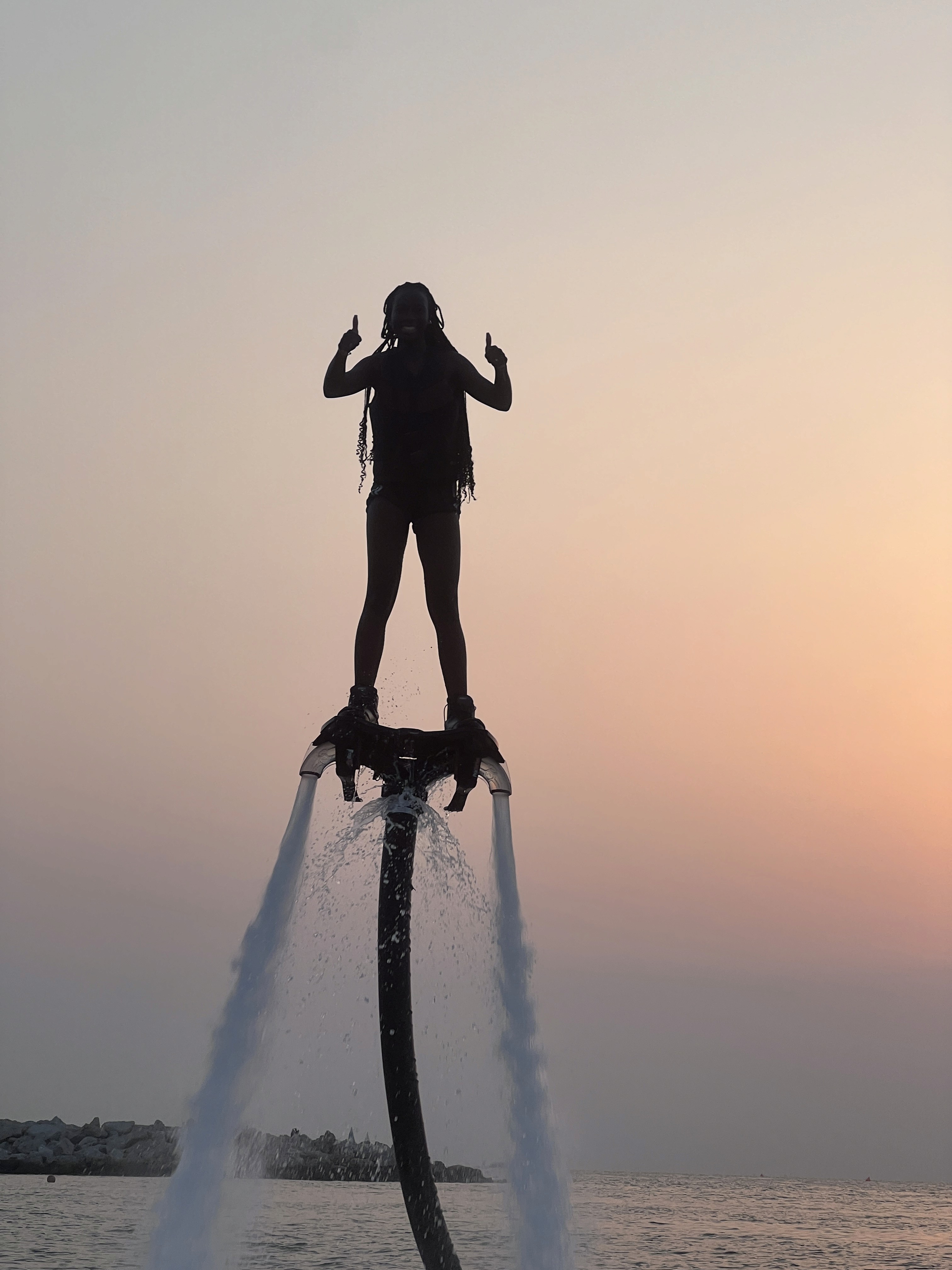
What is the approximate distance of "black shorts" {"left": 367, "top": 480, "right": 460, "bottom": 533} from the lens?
827 cm

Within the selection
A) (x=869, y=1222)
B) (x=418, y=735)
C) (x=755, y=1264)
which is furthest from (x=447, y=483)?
(x=869, y=1222)

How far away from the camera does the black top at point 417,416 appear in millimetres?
8234

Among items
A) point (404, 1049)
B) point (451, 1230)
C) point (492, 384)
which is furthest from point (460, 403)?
point (451, 1230)

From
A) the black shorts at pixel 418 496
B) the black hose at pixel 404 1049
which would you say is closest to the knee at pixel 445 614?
the black shorts at pixel 418 496

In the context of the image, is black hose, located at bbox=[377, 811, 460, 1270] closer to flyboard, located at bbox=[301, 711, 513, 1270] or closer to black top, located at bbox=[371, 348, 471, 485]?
flyboard, located at bbox=[301, 711, 513, 1270]

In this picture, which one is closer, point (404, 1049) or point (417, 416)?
point (404, 1049)

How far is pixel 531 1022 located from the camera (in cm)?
780

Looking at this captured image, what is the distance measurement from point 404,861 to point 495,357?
11.0ft

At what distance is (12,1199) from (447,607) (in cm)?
6198

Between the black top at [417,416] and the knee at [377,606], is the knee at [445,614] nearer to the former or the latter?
the knee at [377,606]

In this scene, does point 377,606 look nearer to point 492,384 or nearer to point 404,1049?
point 492,384

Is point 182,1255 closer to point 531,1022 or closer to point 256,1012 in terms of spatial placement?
point 256,1012

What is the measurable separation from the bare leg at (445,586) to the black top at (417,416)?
13.2 inches

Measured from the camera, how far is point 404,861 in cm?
782
